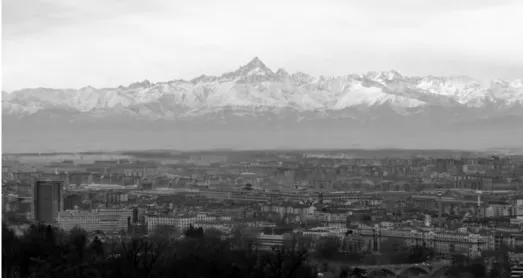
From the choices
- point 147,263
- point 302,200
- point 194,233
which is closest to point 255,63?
point 302,200

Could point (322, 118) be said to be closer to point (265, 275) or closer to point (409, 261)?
point (409, 261)

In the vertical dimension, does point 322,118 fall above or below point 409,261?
above

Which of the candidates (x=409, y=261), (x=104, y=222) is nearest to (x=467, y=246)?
(x=409, y=261)

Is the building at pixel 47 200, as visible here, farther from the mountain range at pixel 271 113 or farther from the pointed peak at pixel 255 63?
the pointed peak at pixel 255 63

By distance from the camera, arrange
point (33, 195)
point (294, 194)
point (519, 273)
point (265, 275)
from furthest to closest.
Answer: point (294, 194), point (33, 195), point (519, 273), point (265, 275)

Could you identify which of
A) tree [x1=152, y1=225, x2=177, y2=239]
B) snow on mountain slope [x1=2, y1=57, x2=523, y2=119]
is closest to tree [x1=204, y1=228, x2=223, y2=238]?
tree [x1=152, y1=225, x2=177, y2=239]

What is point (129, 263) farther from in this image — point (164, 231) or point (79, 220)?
point (79, 220)

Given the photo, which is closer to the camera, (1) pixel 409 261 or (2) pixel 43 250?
(2) pixel 43 250

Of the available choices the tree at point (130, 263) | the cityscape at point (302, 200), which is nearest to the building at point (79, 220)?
the cityscape at point (302, 200)
